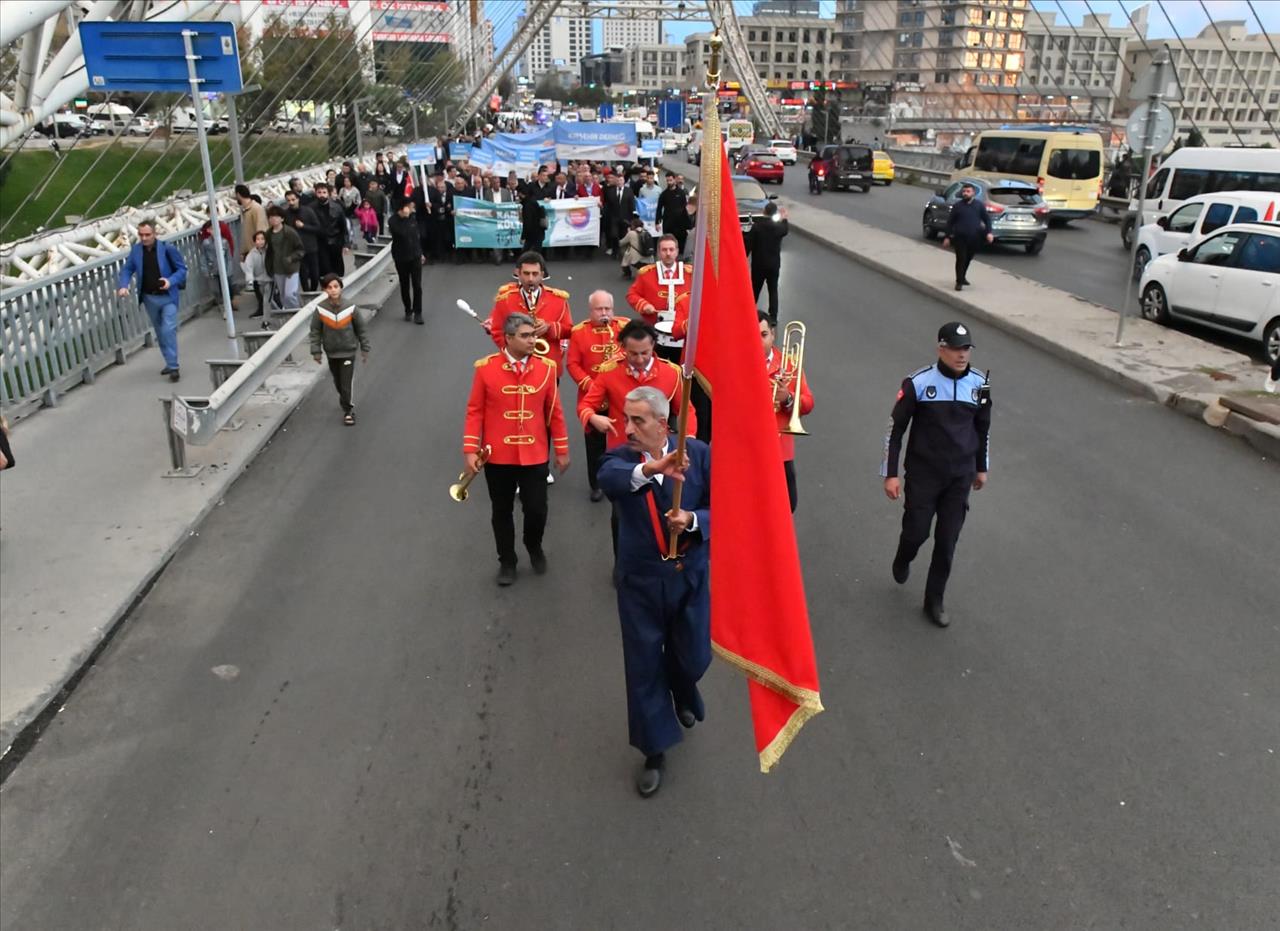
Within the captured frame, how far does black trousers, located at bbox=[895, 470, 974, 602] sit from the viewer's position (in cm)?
570

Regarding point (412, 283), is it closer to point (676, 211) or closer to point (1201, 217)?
point (676, 211)

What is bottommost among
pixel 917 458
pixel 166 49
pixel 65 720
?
pixel 65 720

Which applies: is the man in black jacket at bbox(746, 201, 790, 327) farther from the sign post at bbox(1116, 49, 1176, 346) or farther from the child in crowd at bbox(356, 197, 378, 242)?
the child in crowd at bbox(356, 197, 378, 242)

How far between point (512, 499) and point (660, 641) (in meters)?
2.28

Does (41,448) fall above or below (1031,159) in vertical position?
below

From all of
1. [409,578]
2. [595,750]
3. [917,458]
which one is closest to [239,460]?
[409,578]

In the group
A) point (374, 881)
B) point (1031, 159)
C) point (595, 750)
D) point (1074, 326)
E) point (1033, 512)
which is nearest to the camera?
point (374, 881)

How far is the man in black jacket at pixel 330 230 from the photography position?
51.0 ft

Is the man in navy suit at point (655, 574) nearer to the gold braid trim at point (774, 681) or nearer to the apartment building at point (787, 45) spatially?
the gold braid trim at point (774, 681)

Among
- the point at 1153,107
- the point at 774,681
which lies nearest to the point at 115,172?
the point at 1153,107

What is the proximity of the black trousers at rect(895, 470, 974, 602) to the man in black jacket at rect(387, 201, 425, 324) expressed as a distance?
996cm

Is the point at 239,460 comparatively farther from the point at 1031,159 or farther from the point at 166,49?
the point at 1031,159

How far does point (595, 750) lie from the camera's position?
185 inches

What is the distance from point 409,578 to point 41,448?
455 centimetres
